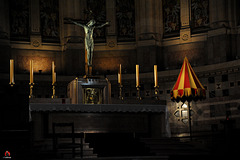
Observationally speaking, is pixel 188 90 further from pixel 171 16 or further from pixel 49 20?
pixel 49 20

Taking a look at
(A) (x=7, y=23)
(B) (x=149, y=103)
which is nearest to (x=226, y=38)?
(B) (x=149, y=103)

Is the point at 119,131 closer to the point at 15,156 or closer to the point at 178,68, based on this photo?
the point at 15,156

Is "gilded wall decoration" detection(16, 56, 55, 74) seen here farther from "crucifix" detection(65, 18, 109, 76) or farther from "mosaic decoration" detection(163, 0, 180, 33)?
"crucifix" detection(65, 18, 109, 76)

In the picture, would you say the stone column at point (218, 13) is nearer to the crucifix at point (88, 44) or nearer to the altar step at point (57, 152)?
the crucifix at point (88, 44)

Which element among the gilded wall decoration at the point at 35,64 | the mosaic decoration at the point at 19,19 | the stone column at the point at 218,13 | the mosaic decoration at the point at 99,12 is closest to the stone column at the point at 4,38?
the mosaic decoration at the point at 19,19

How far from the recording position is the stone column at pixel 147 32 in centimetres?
2086

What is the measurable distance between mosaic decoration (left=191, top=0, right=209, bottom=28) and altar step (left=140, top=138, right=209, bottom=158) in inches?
338

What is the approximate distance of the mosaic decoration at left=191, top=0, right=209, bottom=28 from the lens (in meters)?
20.7

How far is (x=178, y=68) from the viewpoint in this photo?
20.4 metres

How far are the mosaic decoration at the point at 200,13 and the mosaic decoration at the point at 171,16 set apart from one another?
74 centimetres

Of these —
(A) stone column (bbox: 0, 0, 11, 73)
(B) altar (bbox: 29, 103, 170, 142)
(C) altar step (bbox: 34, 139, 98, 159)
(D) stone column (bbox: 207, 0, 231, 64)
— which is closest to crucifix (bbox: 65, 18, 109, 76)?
(B) altar (bbox: 29, 103, 170, 142)

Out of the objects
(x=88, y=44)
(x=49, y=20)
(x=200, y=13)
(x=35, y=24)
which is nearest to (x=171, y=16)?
(x=200, y=13)

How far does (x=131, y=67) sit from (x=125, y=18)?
2.40 meters

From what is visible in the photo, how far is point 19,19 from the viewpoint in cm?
2133
